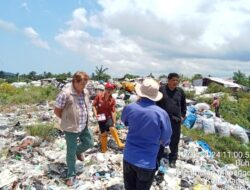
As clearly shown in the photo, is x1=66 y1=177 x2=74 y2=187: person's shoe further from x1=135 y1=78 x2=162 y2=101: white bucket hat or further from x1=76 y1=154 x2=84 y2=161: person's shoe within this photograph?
x1=135 y1=78 x2=162 y2=101: white bucket hat

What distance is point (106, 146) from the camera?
21.3 feet

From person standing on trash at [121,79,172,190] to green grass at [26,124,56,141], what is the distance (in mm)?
3477

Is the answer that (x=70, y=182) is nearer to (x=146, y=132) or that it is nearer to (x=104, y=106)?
(x=104, y=106)

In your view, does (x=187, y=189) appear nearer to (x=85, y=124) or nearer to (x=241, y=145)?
(x=85, y=124)

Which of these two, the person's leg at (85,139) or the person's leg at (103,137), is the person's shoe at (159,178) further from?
the person's leg at (103,137)

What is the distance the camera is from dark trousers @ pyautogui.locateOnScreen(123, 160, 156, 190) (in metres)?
3.77

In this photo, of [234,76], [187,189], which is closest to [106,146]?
[187,189]

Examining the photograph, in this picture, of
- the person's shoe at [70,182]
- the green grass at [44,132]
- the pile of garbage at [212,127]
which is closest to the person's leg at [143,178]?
the person's shoe at [70,182]

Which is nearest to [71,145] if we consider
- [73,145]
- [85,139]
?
[73,145]

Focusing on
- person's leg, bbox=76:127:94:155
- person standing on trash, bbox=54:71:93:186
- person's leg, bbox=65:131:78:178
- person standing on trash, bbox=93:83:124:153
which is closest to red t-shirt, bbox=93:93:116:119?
person standing on trash, bbox=93:83:124:153

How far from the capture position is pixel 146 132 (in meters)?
3.68

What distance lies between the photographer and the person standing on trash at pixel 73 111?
4.85 meters

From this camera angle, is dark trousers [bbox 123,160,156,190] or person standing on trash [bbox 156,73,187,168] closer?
dark trousers [bbox 123,160,156,190]

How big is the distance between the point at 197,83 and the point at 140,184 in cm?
1965
